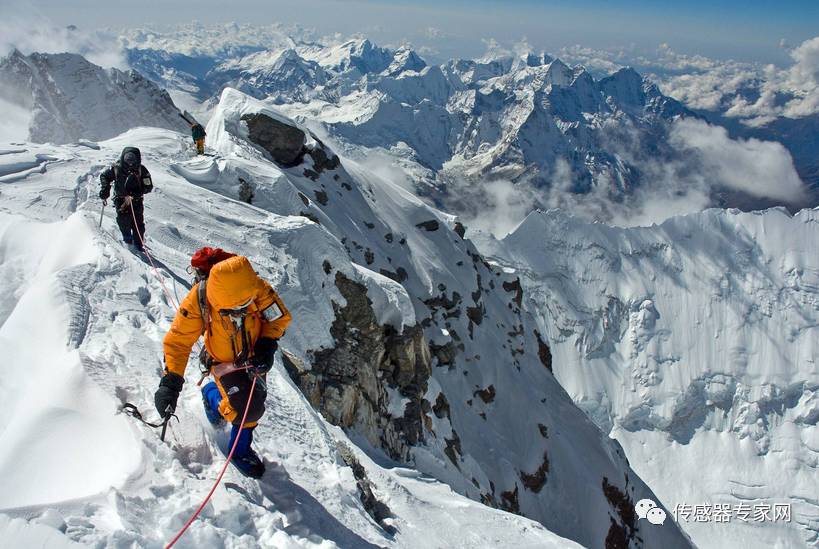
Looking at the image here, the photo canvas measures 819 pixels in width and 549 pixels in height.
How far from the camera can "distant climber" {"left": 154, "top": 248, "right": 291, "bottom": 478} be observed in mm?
5672

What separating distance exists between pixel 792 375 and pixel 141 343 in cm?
20931

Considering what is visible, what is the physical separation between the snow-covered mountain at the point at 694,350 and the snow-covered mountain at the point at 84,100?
4236 inches

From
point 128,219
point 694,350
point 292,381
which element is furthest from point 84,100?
point 694,350

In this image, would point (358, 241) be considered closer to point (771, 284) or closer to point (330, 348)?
point (330, 348)

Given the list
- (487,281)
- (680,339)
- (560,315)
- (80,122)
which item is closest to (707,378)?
(680,339)

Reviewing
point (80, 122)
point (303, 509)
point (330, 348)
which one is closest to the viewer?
point (303, 509)

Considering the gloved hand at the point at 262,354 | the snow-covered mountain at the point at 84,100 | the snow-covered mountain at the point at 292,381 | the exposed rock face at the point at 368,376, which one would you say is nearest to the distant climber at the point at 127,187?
the snow-covered mountain at the point at 292,381

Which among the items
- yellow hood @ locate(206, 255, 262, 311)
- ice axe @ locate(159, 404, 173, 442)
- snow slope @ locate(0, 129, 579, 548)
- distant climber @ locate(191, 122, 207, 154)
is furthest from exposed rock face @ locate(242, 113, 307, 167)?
yellow hood @ locate(206, 255, 262, 311)

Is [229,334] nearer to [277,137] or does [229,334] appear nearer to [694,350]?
[277,137]

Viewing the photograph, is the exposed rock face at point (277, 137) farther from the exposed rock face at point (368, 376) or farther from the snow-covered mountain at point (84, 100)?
the snow-covered mountain at point (84, 100)

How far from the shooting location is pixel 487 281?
51.8 metres

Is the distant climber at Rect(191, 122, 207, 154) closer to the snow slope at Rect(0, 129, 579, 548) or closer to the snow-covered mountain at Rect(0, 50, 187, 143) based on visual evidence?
the snow slope at Rect(0, 129, 579, 548)

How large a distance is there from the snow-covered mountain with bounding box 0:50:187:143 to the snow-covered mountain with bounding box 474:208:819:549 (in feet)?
353

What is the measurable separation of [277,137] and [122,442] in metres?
32.1
